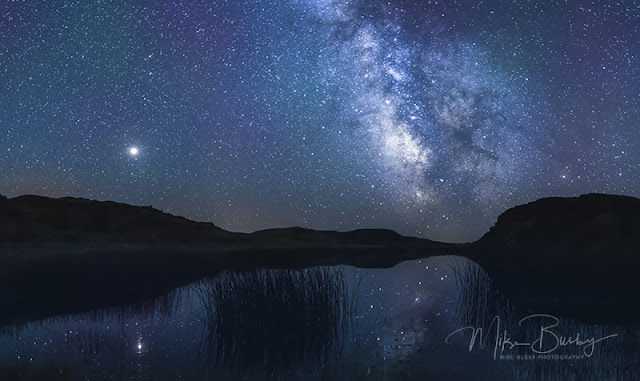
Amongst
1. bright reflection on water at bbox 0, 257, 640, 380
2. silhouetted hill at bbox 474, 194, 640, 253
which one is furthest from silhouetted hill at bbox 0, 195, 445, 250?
bright reflection on water at bbox 0, 257, 640, 380

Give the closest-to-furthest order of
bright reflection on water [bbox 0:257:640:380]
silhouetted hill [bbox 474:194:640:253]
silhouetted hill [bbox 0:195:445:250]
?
bright reflection on water [bbox 0:257:640:380] → silhouetted hill [bbox 474:194:640:253] → silhouetted hill [bbox 0:195:445:250]

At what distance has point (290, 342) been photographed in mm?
12148

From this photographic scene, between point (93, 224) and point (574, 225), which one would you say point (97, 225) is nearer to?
point (93, 224)

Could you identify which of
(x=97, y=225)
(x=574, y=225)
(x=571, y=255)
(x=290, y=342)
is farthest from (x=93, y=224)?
(x=290, y=342)

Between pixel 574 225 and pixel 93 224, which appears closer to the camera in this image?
pixel 574 225

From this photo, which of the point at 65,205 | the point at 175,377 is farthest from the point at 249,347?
the point at 65,205

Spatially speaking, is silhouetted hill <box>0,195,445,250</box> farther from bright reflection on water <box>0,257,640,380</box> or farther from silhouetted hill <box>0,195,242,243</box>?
bright reflection on water <box>0,257,640,380</box>

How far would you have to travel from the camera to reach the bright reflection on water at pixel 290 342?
9898 millimetres

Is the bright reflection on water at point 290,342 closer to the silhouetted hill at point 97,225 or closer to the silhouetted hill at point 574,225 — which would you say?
the silhouetted hill at point 574,225

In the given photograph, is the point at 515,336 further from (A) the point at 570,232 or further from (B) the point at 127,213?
(B) the point at 127,213

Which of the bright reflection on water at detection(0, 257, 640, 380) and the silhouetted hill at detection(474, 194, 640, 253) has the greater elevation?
the silhouetted hill at detection(474, 194, 640, 253)

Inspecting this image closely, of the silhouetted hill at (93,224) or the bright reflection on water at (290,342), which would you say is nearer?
the bright reflection on water at (290,342)

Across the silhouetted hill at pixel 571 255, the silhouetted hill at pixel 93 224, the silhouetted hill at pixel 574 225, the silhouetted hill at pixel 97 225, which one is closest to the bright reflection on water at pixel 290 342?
the silhouetted hill at pixel 571 255

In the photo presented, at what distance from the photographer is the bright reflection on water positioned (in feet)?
32.5
